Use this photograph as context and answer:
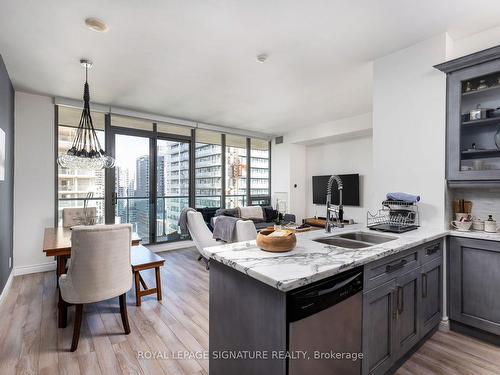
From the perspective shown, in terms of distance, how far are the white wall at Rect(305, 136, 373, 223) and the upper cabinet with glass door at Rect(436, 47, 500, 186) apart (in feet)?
9.19

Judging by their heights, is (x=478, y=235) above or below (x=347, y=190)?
below

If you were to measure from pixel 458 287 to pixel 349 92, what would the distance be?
2.86 metres

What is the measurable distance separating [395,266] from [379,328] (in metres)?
0.41

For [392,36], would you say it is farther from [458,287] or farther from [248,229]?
[248,229]

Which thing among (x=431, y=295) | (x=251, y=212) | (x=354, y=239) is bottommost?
(x=431, y=295)

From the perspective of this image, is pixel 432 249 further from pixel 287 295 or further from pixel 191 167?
pixel 191 167

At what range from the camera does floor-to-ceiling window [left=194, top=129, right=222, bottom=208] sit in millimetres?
5895

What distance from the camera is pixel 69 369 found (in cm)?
191

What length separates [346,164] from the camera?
615 centimetres

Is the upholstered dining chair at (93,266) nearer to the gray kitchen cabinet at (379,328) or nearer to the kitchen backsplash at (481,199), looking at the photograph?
the gray kitchen cabinet at (379,328)

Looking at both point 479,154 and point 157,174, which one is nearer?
point 479,154

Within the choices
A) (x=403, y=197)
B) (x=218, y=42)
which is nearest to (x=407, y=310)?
(x=403, y=197)

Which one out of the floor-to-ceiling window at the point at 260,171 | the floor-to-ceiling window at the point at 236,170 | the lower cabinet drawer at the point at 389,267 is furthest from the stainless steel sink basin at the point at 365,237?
the floor-to-ceiling window at the point at 260,171

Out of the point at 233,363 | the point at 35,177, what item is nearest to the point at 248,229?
the point at 233,363
